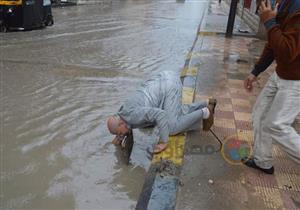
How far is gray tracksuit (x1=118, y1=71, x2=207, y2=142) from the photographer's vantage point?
419 cm

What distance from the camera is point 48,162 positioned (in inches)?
171

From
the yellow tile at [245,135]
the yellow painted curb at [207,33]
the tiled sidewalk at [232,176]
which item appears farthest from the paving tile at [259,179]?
the yellow painted curb at [207,33]

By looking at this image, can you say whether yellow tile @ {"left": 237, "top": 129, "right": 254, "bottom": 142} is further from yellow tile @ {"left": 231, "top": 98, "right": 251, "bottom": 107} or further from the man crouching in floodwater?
yellow tile @ {"left": 231, "top": 98, "right": 251, "bottom": 107}

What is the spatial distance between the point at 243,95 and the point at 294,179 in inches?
101

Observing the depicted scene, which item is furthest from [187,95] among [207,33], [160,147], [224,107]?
[207,33]

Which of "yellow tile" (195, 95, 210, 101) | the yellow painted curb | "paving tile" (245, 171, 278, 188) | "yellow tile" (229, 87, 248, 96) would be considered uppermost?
"paving tile" (245, 171, 278, 188)

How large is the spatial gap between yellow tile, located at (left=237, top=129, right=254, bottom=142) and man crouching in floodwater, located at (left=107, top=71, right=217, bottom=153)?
13.7 inches

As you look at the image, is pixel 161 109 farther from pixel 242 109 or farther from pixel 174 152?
pixel 242 109

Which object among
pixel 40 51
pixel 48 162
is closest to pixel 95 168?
pixel 48 162

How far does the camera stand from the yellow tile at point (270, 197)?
3.32 meters

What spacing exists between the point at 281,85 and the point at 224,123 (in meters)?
1.72

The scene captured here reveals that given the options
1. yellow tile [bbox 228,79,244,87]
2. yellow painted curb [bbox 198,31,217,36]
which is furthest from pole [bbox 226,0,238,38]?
yellow tile [bbox 228,79,244,87]

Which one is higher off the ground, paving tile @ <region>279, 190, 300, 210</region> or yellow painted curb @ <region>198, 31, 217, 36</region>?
paving tile @ <region>279, 190, 300, 210</region>

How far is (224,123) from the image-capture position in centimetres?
498
